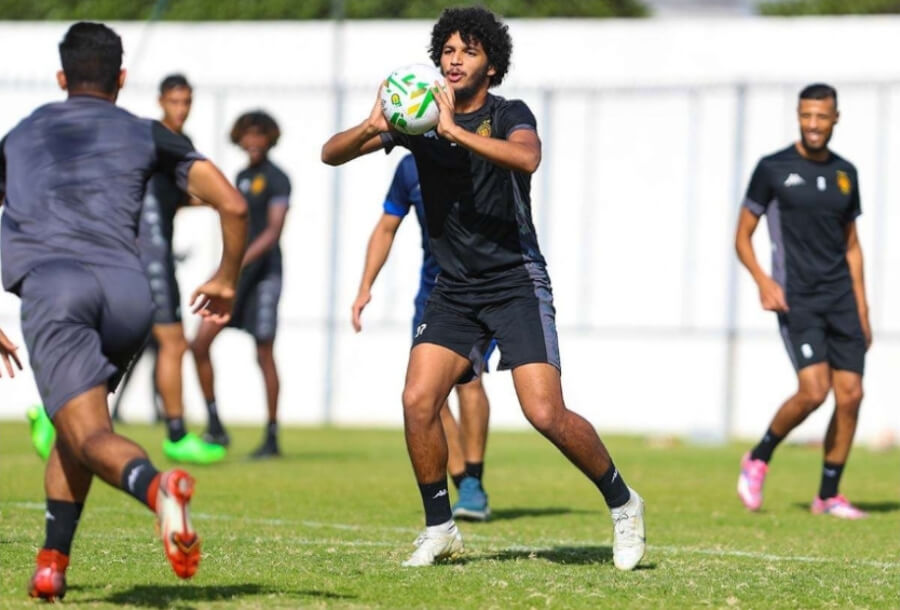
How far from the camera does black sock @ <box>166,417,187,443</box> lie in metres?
12.6

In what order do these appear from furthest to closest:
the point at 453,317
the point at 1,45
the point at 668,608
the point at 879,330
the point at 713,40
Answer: the point at 1,45 → the point at 713,40 → the point at 879,330 → the point at 453,317 → the point at 668,608

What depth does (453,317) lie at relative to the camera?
24.1 feet

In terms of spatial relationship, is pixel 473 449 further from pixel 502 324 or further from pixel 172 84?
pixel 172 84

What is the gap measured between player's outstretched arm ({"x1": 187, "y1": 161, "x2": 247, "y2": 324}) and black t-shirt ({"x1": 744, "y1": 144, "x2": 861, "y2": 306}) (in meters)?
5.14

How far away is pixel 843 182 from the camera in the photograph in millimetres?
10516

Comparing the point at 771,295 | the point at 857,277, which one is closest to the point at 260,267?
the point at 771,295

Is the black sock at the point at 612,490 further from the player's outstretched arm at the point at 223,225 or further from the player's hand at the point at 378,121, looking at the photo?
the player's outstretched arm at the point at 223,225

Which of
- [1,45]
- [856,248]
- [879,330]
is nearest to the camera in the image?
[856,248]

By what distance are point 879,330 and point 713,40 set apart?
4020mm

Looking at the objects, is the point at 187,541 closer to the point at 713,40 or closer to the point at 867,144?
the point at 867,144

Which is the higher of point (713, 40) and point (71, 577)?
point (713, 40)

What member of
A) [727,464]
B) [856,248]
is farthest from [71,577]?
[727,464]

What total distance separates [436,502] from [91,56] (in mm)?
2421

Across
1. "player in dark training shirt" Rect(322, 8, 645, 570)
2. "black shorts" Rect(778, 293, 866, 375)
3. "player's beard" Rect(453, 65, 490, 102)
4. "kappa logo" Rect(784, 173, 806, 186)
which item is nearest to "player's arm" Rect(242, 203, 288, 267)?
"kappa logo" Rect(784, 173, 806, 186)
